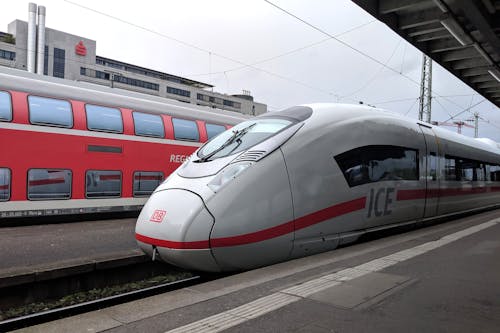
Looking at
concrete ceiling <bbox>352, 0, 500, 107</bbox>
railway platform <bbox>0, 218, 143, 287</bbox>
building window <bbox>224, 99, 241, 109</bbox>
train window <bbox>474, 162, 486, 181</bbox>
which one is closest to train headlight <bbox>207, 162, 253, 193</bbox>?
railway platform <bbox>0, 218, 143, 287</bbox>

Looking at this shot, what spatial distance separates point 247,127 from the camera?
723cm

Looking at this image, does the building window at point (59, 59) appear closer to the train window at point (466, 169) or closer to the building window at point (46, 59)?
the building window at point (46, 59)

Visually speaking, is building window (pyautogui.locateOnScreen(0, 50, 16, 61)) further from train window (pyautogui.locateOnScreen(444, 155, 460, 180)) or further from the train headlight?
the train headlight

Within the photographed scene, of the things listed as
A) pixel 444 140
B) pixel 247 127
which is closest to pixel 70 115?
pixel 247 127

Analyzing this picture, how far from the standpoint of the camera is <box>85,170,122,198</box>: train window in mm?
10445

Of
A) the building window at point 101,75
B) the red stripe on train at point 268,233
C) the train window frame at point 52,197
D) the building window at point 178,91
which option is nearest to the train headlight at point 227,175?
the red stripe on train at point 268,233

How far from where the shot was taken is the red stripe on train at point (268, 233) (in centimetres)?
539

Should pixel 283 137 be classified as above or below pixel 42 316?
above

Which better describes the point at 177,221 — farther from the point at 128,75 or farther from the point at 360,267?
the point at 128,75

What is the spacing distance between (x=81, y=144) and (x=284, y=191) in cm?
614

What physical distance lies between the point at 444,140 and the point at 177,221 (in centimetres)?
884

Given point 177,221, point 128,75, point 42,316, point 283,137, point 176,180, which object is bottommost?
point 42,316

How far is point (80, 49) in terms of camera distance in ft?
231

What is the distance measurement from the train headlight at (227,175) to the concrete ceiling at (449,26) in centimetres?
499
